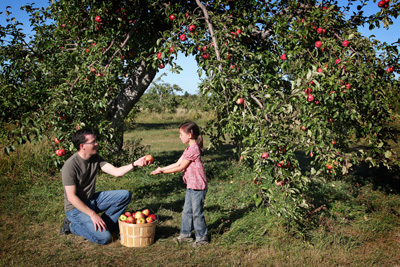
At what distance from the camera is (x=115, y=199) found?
3.74m

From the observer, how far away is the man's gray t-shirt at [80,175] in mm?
3408

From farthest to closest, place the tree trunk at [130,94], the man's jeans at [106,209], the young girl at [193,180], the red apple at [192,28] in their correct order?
the tree trunk at [130,94] < the red apple at [192,28] < the man's jeans at [106,209] < the young girl at [193,180]

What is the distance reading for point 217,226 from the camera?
4020 millimetres

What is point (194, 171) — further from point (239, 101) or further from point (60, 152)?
point (60, 152)

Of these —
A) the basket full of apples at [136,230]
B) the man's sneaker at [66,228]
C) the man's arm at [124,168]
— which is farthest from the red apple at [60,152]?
the basket full of apples at [136,230]

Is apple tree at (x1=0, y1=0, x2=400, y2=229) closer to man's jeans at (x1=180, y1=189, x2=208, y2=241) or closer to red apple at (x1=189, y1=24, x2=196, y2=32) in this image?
red apple at (x1=189, y1=24, x2=196, y2=32)

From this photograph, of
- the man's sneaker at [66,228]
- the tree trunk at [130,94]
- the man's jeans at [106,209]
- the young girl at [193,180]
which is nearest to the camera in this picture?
the young girl at [193,180]

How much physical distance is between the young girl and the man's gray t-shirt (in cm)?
70

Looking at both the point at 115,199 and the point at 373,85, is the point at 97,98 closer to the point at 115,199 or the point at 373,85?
the point at 115,199

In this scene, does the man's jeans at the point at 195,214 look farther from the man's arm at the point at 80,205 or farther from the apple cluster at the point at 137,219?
the man's arm at the point at 80,205

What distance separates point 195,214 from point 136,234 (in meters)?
0.60

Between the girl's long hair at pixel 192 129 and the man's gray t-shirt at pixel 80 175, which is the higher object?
the girl's long hair at pixel 192 129

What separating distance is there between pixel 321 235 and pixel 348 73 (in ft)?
5.56

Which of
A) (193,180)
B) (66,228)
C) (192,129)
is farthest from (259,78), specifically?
(66,228)
